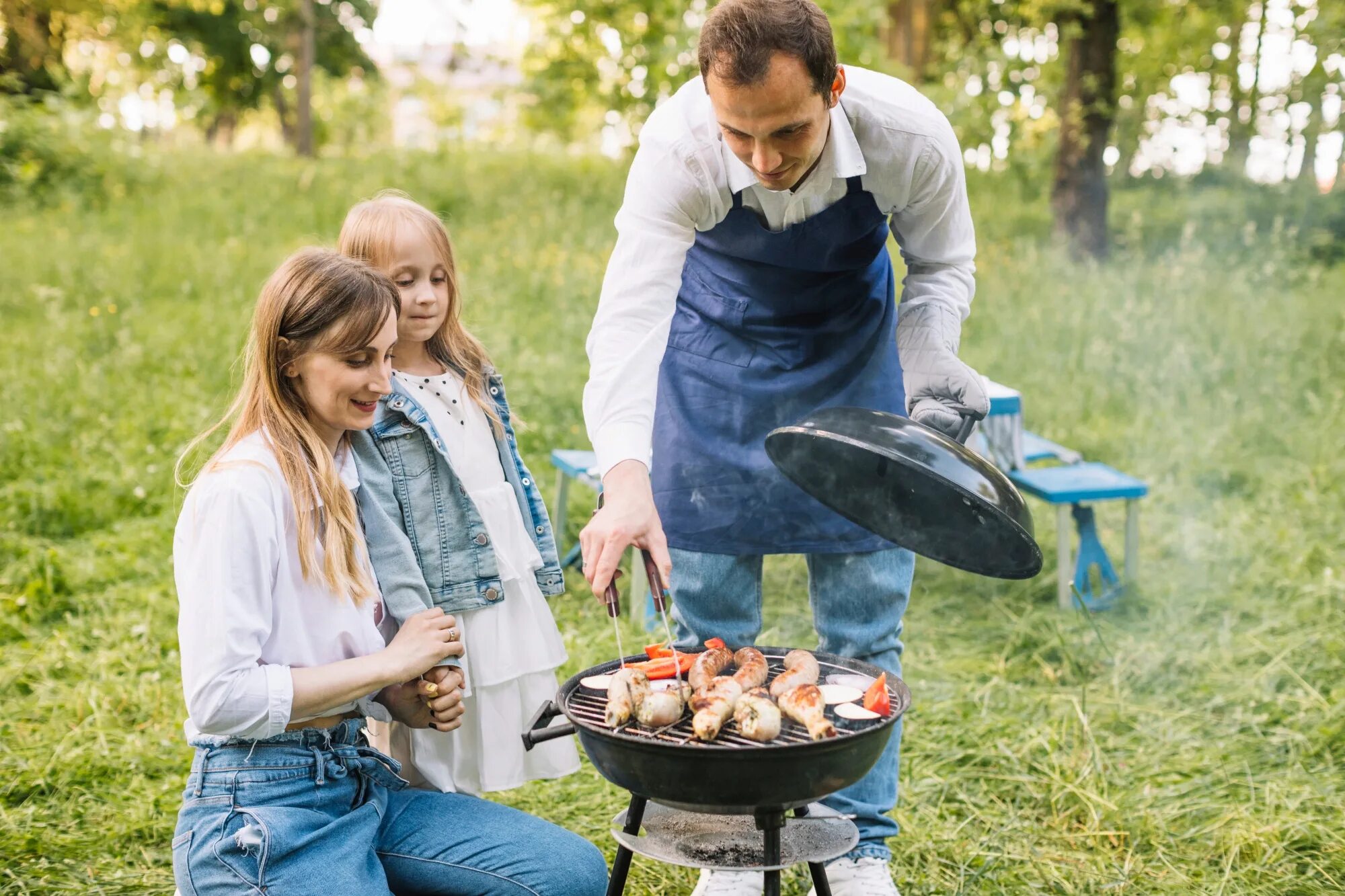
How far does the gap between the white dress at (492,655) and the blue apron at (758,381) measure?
1.22 ft

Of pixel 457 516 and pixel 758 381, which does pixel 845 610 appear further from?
pixel 457 516

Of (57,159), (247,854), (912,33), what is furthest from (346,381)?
(912,33)

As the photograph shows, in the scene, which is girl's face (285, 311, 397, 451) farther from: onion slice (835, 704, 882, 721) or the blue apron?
onion slice (835, 704, 882, 721)

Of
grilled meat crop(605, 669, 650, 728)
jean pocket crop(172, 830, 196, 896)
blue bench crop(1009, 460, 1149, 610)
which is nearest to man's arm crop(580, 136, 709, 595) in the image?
grilled meat crop(605, 669, 650, 728)

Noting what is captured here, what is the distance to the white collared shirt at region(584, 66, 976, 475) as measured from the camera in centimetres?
243

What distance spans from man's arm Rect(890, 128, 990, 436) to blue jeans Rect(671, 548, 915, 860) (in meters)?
0.47

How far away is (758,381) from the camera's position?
2.71m

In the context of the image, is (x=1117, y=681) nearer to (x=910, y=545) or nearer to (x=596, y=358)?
(x=910, y=545)

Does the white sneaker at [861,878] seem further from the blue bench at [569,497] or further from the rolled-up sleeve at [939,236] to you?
the blue bench at [569,497]

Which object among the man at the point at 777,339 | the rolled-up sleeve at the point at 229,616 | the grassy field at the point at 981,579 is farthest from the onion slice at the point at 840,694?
the grassy field at the point at 981,579

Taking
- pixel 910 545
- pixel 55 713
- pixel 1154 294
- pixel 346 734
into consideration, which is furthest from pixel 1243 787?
pixel 1154 294

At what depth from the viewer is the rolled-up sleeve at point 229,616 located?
6.53 ft

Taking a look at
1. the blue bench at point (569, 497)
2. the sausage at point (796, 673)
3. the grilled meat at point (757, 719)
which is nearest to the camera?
the grilled meat at point (757, 719)

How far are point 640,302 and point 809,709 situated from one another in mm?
955
